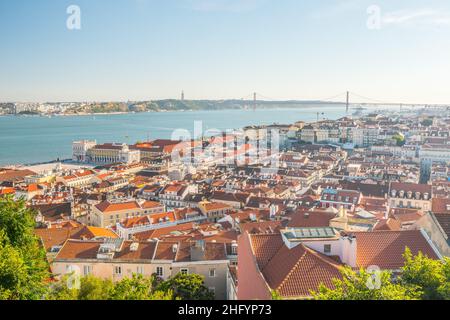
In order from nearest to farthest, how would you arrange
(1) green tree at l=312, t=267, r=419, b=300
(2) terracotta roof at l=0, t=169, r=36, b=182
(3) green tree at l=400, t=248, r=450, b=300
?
(1) green tree at l=312, t=267, r=419, b=300 → (3) green tree at l=400, t=248, r=450, b=300 → (2) terracotta roof at l=0, t=169, r=36, b=182

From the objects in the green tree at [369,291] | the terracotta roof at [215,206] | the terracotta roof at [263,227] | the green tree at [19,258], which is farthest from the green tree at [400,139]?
the green tree at [369,291]

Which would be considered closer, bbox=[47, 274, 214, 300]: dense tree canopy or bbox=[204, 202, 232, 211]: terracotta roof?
bbox=[47, 274, 214, 300]: dense tree canopy

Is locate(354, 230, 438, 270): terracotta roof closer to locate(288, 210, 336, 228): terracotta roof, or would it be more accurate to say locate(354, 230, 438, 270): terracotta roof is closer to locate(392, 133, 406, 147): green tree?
locate(288, 210, 336, 228): terracotta roof

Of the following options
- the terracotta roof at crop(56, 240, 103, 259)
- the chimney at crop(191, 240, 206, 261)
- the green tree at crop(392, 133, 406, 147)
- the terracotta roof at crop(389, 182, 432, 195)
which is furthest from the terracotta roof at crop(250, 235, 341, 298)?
the green tree at crop(392, 133, 406, 147)

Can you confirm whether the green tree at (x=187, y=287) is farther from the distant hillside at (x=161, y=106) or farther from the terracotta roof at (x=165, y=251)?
the distant hillside at (x=161, y=106)

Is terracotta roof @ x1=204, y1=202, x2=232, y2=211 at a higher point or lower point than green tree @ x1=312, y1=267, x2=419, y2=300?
lower

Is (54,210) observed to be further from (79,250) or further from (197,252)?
(197,252)
